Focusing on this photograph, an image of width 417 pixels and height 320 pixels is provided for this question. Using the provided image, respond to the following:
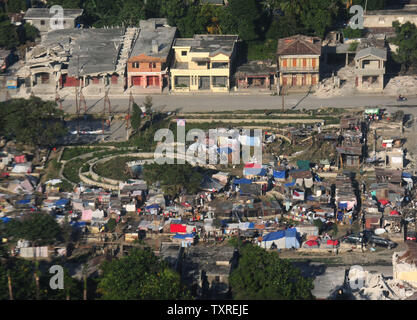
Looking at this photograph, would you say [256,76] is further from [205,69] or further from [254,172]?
[254,172]

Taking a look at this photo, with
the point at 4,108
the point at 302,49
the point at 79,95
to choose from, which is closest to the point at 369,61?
the point at 302,49

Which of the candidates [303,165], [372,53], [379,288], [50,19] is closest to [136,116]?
[303,165]

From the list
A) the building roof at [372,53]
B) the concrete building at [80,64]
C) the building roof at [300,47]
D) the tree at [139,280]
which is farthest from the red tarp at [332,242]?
the concrete building at [80,64]

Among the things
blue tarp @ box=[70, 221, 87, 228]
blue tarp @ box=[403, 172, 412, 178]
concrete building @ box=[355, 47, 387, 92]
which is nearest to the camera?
blue tarp @ box=[70, 221, 87, 228]

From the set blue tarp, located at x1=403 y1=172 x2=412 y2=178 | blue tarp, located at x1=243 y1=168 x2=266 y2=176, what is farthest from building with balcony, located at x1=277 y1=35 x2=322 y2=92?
blue tarp, located at x1=403 y1=172 x2=412 y2=178

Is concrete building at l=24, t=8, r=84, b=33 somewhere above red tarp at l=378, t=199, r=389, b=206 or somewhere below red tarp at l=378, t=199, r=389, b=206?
above

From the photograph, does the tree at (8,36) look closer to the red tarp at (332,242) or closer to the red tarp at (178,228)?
the red tarp at (178,228)

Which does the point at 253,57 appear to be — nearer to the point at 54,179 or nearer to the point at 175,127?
the point at 175,127

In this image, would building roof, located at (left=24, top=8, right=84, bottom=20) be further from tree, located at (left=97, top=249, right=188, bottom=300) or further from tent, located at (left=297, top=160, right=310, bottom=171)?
tree, located at (left=97, top=249, right=188, bottom=300)
